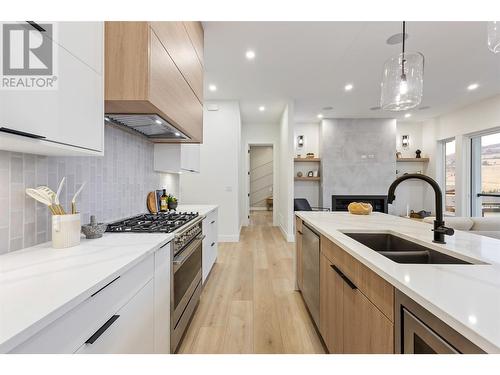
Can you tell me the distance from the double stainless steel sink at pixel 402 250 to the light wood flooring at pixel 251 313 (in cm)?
87

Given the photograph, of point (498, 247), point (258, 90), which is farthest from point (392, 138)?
point (498, 247)

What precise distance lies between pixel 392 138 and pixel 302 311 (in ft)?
19.1

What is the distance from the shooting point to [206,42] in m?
2.96

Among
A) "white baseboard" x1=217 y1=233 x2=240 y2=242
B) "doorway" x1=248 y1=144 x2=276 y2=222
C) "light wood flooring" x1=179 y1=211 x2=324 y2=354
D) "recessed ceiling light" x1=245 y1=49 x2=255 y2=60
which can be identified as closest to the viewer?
"light wood flooring" x1=179 y1=211 x2=324 y2=354

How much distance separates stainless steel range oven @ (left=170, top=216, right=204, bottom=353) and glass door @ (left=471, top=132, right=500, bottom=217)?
6.45m

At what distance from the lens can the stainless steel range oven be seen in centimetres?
154

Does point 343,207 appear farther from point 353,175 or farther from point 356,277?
point 356,277

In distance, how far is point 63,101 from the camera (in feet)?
3.12

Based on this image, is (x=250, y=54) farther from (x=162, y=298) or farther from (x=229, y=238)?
(x=229, y=238)

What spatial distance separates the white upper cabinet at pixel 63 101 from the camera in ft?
2.57

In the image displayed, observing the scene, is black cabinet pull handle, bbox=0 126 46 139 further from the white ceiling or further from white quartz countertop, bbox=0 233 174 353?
the white ceiling

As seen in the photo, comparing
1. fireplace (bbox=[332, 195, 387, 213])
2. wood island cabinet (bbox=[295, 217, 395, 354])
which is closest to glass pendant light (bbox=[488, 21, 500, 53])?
wood island cabinet (bbox=[295, 217, 395, 354])

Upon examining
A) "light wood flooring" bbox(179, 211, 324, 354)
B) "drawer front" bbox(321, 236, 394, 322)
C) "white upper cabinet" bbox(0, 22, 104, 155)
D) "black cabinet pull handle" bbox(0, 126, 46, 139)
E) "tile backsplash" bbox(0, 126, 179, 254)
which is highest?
"white upper cabinet" bbox(0, 22, 104, 155)

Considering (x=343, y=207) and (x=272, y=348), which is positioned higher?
(x=343, y=207)
